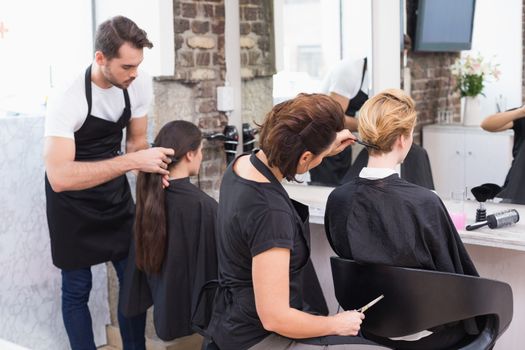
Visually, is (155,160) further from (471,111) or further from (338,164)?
(471,111)

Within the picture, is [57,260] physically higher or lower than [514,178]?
lower

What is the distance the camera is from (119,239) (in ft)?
11.0

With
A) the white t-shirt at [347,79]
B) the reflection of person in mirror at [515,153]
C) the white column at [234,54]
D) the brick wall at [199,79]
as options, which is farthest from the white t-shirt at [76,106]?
the reflection of person in mirror at [515,153]

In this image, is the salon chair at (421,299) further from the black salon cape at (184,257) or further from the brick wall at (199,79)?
the brick wall at (199,79)

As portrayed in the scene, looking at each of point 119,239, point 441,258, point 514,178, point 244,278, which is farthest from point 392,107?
point 119,239

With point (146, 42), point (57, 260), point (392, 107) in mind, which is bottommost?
point (57, 260)

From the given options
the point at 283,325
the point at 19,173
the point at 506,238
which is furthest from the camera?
the point at 19,173

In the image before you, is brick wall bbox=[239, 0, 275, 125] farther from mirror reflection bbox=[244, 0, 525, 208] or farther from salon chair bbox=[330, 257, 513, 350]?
salon chair bbox=[330, 257, 513, 350]

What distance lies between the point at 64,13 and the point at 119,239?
3.85ft

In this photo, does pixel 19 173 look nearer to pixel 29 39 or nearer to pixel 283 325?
pixel 29 39

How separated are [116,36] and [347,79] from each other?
1.02 metres

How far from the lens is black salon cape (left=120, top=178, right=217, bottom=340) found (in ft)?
9.92

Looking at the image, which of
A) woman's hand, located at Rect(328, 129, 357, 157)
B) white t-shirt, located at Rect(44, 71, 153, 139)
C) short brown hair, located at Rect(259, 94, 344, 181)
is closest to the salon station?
white t-shirt, located at Rect(44, 71, 153, 139)

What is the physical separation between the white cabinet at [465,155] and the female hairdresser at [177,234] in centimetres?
94
